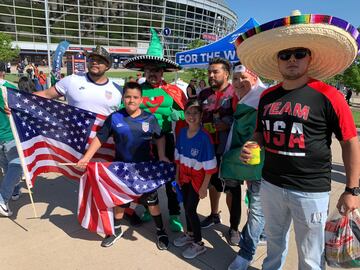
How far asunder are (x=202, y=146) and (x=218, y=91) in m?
0.74

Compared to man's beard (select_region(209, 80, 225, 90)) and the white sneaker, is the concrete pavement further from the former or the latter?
man's beard (select_region(209, 80, 225, 90))

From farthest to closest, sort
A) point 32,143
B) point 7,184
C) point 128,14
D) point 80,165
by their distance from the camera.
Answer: point 128,14
point 7,184
point 32,143
point 80,165

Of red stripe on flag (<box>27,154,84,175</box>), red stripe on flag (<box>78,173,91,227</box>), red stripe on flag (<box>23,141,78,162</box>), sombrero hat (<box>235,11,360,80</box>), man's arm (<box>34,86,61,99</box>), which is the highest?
sombrero hat (<box>235,11,360,80</box>)

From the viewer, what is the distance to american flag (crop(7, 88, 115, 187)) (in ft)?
12.1

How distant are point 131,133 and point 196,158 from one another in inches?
30.0

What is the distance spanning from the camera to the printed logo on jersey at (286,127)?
2.08 metres

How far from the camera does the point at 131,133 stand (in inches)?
130

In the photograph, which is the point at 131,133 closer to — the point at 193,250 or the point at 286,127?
the point at 193,250

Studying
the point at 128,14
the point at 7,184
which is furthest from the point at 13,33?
the point at 7,184

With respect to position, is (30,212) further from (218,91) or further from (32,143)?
(218,91)

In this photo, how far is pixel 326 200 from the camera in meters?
2.19

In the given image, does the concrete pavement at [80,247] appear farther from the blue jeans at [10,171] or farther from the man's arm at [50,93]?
the man's arm at [50,93]

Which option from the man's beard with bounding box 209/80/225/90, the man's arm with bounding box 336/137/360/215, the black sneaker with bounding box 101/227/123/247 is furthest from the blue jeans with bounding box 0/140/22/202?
the man's arm with bounding box 336/137/360/215

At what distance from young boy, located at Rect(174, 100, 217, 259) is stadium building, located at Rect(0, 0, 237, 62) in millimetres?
49998
